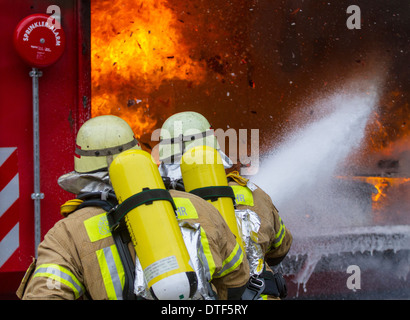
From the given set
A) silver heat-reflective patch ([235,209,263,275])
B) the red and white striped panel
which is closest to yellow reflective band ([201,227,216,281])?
silver heat-reflective patch ([235,209,263,275])

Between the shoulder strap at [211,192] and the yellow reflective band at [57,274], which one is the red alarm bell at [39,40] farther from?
the yellow reflective band at [57,274]

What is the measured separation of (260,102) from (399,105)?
44.9 inches

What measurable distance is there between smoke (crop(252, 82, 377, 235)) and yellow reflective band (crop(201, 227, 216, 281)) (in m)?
2.32

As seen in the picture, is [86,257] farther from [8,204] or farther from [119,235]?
[8,204]

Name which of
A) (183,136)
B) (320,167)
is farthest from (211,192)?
(320,167)

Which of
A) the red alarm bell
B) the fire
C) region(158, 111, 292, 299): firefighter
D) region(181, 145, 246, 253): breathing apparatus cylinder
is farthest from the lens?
the fire

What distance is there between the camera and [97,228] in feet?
5.96

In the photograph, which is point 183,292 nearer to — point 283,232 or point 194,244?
point 194,244

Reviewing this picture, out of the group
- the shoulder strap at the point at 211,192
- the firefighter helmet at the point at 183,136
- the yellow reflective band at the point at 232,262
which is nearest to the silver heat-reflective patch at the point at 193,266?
the yellow reflective band at the point at 232,262

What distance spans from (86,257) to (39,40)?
2028 millimetres

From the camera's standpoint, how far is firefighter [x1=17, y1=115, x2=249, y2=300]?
1713 mm

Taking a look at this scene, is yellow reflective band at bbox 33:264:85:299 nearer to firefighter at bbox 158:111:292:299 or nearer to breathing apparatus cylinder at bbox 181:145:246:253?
breathing apparatus cylinder at bbox 181:145:246:253

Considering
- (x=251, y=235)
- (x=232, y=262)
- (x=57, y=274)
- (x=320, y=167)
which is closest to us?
(x=57, y=274)
